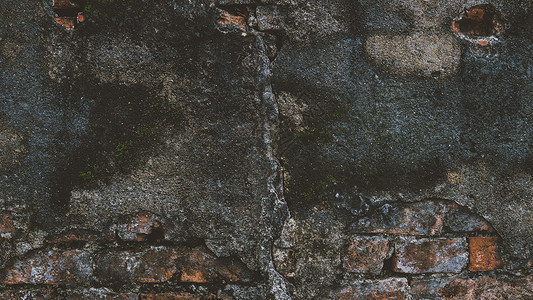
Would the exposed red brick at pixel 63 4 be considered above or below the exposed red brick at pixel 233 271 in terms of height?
above

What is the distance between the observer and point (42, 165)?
888 mm

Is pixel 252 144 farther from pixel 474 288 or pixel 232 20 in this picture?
pixel 474 288

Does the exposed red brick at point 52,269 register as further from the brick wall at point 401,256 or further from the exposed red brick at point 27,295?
the brick wall at point 401,256

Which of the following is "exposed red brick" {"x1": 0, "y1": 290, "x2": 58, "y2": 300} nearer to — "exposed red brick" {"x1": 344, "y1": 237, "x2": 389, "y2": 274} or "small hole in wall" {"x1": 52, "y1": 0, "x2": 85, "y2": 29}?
"small hole in wall" {"x1": 52, "y1": 0, "x2": 85, "y2": 29}

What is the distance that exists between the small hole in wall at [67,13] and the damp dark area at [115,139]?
0.69ft

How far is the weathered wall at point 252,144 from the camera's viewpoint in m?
0.88

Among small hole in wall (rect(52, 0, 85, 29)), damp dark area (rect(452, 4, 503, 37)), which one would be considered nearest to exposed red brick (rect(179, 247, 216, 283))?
small hole in wall (rect(52, 0, 85, 29))

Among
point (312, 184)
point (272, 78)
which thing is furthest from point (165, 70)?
point (312, 184)

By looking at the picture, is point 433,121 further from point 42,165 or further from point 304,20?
point 42,165

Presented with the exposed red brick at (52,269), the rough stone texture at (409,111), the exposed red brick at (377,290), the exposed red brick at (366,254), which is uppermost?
the rough stone texture at (409,111)

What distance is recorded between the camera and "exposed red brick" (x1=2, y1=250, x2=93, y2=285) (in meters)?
0.90

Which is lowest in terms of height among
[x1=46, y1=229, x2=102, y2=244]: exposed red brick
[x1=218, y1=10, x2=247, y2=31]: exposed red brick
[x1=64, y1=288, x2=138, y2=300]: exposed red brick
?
[x1=64, y1=288, x2=138, y2=300]: exposed red brick

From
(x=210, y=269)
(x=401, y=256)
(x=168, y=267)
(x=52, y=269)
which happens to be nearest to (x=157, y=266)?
(x=168, y=267)

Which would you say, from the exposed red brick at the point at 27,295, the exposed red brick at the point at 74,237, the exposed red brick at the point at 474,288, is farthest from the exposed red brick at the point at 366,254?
the exposed red brick at the point at 27,295
